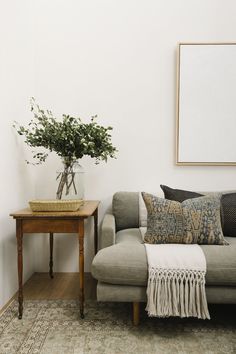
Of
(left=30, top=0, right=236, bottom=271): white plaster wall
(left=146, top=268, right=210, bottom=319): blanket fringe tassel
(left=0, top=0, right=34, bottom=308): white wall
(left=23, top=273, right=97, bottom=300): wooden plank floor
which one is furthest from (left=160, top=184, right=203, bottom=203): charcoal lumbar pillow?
(left=0, top=0, right=34, bottom=308): white wall

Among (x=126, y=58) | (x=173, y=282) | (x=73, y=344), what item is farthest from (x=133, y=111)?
(x=73, y=344)

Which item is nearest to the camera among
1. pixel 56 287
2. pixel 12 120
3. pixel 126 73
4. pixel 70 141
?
pixel 70 141

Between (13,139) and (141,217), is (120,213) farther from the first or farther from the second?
(13,139)

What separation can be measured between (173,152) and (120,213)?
688mm

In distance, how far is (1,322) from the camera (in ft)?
5.77

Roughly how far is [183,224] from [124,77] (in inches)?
53.8

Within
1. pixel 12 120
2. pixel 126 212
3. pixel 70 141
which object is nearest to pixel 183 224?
pixel 126 212

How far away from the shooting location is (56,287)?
90.6 inches

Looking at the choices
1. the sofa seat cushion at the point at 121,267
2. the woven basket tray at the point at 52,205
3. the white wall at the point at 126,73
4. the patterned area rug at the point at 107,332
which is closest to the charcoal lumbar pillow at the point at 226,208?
the white wall at the point at 126,73

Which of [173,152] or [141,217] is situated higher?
[173,152]

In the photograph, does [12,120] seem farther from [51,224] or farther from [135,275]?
[135,275]

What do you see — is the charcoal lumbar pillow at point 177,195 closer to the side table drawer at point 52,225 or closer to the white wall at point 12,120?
the side table drawer at point 52,225

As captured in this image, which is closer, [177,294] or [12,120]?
[177,294]

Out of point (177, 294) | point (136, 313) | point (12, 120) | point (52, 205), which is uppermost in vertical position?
point (12, 120)
